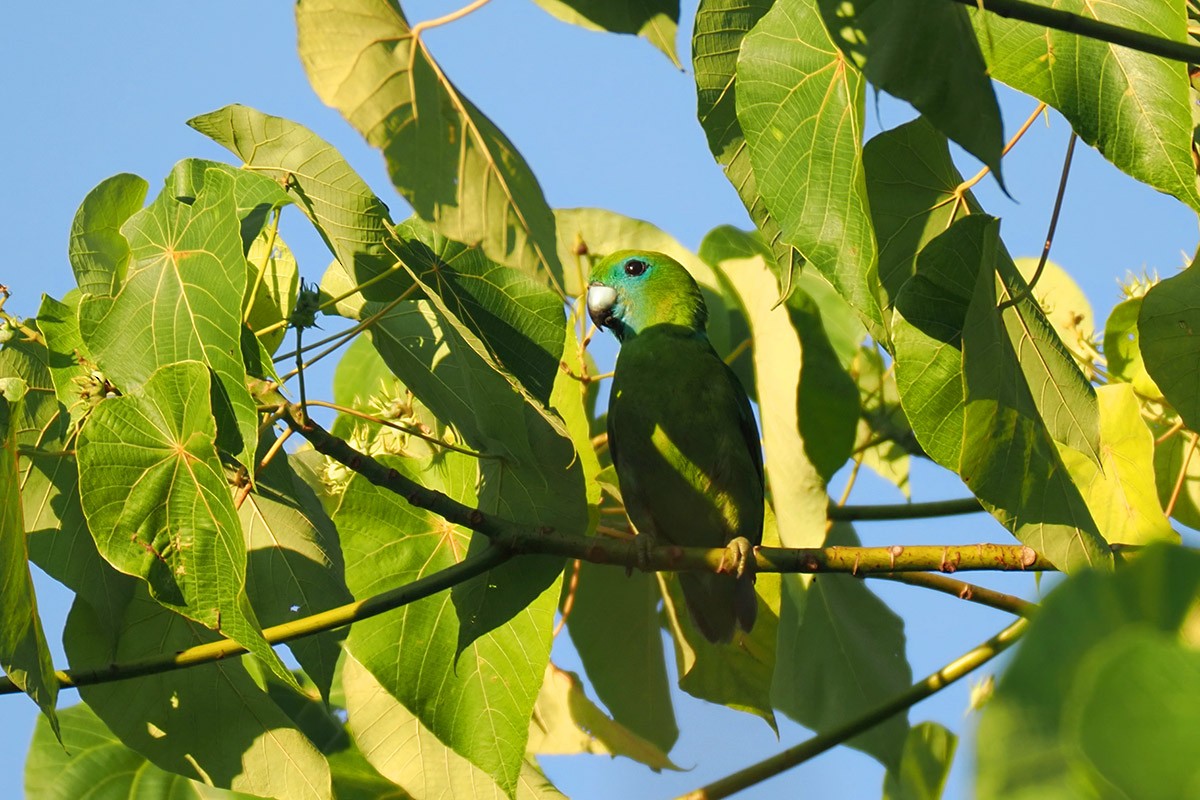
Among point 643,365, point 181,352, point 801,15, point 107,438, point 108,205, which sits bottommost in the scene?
point 107,438

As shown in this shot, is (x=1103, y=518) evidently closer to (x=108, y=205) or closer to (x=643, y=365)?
(x=643, y=365)

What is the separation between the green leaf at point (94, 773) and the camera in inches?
106

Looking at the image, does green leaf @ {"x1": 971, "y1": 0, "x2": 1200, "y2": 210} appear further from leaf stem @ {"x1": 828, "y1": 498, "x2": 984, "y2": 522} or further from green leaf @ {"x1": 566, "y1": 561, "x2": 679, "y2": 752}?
green leaf @ {"x1": 566, "y1": 561, "x2": 679, "y2": 752}

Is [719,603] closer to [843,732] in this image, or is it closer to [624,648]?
[624,648]

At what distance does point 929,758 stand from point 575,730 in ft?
3.18

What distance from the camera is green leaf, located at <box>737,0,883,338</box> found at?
1754 millimetres

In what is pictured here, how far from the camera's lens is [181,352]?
1.99 meters

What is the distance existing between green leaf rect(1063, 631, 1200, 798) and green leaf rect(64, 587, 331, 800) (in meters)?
2.01

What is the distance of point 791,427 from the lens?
2.78 metres

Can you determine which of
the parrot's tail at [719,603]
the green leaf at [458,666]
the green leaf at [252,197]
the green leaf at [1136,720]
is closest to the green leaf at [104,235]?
the green leaf at [252,197]

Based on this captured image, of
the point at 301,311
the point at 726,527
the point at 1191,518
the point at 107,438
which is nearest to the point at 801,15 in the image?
the point at 301,311

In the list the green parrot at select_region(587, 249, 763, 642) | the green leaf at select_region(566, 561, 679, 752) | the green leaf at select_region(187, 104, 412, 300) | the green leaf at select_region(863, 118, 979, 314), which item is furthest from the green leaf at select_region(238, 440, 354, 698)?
the green parrot at select_region(587, 249, 763, 642)

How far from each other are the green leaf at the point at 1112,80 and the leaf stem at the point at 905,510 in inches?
47.8

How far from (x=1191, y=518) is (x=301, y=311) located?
2.07 metres
